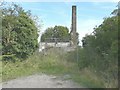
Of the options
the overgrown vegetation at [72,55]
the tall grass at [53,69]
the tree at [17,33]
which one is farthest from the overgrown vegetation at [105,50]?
the tree at [17,33]

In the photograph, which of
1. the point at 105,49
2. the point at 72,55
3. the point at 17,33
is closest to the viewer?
the point at 105,49

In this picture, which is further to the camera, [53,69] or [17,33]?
[17,33]

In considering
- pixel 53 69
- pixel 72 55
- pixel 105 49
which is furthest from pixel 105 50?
pixel 53 69

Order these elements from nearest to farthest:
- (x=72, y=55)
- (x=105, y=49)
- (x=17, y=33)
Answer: (x=105, y=49), (x=72, y=55), (x=17, y=33)

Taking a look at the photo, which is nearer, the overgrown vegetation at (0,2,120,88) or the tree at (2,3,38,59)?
the overgrown vegetation at (0,2,120,88)

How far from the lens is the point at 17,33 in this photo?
1692 cm

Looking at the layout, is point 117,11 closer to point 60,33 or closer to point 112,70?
point 112,70

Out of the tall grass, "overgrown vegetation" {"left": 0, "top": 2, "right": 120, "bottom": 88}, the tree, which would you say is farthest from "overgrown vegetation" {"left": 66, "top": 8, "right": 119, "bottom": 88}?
the tree

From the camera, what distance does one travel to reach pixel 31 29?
18062 millimetres

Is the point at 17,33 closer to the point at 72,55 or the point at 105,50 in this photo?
the point at 72,55

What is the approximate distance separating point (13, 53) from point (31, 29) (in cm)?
254

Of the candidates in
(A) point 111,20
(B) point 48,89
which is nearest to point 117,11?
(A) point 111,20

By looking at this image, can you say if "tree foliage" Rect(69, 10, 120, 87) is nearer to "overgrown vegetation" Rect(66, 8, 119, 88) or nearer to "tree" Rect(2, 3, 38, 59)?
"overgrown vegetation" Rect(66, 8, 119, 88)

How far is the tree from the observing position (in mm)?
16281
